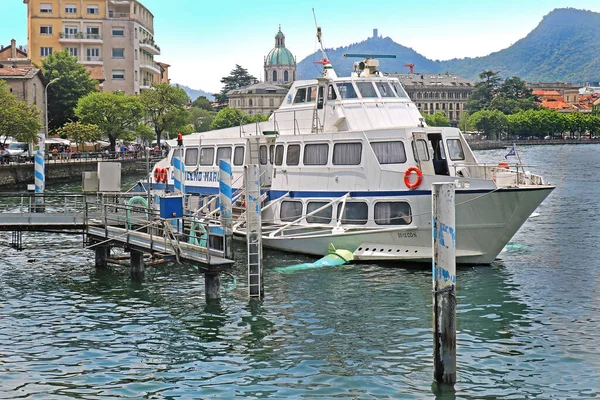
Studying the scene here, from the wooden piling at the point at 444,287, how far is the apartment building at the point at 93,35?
101644 millimetres

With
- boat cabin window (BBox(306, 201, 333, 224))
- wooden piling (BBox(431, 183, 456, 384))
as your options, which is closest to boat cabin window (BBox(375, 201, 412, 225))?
boat cabin window (BBox(306, 201, 333, 224))

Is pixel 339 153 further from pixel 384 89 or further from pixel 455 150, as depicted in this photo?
pixel 384 89

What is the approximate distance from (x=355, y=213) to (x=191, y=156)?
1113 cm

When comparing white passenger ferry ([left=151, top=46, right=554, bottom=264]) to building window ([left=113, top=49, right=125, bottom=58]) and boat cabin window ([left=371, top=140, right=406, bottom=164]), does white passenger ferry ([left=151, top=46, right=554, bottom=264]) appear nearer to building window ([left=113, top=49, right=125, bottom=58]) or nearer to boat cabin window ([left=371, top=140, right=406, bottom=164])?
boat cabin window ([left=371, top=140, right=406, bottom=164])

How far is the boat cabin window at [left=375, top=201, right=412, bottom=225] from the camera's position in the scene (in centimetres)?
2831

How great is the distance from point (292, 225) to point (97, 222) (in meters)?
6.99

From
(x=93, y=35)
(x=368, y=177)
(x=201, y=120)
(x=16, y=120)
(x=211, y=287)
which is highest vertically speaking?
(x=93, y=35)

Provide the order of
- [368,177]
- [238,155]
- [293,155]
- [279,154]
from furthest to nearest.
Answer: [238,155] < [279,154] < [293,155] < [368,177]

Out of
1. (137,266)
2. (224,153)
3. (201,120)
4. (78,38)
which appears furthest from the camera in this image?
(201,120)

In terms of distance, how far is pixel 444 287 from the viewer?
1686 centimetres

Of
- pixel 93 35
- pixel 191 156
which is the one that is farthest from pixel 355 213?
pixel 93 35

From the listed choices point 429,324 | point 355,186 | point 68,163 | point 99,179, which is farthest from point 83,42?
point 429,324

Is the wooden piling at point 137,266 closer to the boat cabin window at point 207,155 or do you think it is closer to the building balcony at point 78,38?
the boat cabin window at point 207,155

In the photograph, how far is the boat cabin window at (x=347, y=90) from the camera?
32125 millimetres
